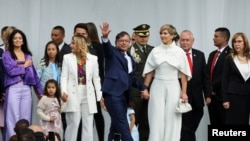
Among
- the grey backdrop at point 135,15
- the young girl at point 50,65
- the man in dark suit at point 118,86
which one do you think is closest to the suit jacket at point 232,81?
the man in dark suit at point 118,86

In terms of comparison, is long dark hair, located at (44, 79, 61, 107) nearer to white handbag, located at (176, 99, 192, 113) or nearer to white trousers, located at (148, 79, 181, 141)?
white trousers, located at (148, 79, 181, 141)

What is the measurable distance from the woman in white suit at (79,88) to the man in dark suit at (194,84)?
1416 mm

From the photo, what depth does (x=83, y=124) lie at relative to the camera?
11.4 meters

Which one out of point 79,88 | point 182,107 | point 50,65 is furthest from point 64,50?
point 182,107

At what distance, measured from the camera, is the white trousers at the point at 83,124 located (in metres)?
11.4

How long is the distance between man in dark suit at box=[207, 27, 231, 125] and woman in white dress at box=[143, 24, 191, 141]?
1014 mm

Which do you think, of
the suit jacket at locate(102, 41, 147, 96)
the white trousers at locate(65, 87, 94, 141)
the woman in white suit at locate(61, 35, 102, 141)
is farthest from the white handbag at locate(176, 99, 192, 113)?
the white trousers at locate(65, 87, 94, 141)

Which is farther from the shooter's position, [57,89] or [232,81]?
[232,81]

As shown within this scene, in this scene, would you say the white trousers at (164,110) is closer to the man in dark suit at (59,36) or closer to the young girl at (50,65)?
the young girl at (50,65)

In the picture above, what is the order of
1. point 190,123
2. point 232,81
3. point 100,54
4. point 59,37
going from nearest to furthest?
point 232,81 < point 100,54 < point 190,123 < point 59,37

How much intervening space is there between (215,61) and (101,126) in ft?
6.04

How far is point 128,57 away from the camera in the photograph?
1090 centimetres

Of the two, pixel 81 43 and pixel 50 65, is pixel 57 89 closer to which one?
pixel 50 65

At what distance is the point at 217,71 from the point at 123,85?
206cm
